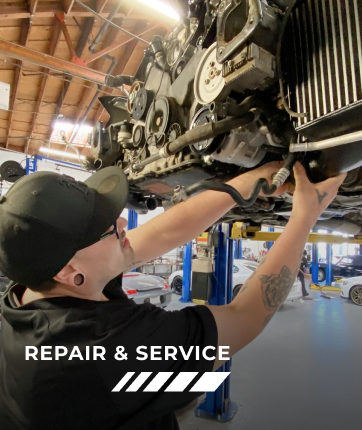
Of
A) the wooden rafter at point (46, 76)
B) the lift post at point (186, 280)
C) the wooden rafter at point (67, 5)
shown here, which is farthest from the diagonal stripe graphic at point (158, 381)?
the lift post at point (186, 280)

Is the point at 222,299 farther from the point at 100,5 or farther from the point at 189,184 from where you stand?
the point at 100,5

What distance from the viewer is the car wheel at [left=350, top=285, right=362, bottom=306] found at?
7.15 m

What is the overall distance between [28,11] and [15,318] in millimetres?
4742

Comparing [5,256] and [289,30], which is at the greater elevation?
[289,30]

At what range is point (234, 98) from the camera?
3.84 ft

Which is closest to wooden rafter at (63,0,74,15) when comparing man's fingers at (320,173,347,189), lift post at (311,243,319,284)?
man's fingers at (320,173,347,189)

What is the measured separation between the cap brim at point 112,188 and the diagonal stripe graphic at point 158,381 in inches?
16.7

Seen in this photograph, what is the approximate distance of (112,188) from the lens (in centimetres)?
102

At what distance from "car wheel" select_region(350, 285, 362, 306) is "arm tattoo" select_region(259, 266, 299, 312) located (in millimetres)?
7402

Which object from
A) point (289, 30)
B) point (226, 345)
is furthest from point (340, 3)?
point (226, 345)

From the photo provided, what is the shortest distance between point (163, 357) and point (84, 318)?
8.4 inches

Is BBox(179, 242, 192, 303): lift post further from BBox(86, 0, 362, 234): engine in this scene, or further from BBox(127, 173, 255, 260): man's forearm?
BBox(127, 173, 255, 260): man's forearm

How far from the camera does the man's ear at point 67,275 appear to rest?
2.74 ft

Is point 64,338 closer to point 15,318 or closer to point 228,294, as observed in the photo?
point 15,318
